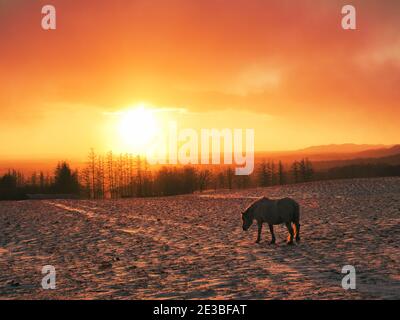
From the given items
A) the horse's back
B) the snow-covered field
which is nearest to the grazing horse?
the horse's back

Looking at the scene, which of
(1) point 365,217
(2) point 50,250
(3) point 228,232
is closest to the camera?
(2) point 50,250

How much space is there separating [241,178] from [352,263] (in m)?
138

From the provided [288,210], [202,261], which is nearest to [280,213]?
[288,210]

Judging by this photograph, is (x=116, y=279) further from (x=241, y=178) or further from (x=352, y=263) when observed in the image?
(x=241, y=178)

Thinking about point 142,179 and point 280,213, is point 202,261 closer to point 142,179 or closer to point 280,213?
point 280,213

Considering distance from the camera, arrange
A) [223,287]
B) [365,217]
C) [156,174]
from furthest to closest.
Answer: [156,174] < [365,217] < [223,287]

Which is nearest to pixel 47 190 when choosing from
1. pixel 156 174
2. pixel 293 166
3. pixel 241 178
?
pixel 156 174

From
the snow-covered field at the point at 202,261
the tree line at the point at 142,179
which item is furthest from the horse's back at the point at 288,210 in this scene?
the tree line at the point at 142,179

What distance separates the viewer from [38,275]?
42.6ft

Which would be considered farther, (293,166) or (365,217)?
(293,166)

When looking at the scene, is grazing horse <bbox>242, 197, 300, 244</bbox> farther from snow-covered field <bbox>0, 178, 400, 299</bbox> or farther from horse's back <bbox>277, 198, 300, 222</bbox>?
snow-covered field <bbox>0, 178, 400, 299</bbox>

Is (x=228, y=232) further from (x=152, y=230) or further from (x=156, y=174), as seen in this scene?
(x=156, y=174)

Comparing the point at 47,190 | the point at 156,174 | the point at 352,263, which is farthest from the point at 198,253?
the point at 156,174

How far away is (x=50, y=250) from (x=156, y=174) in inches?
4601
